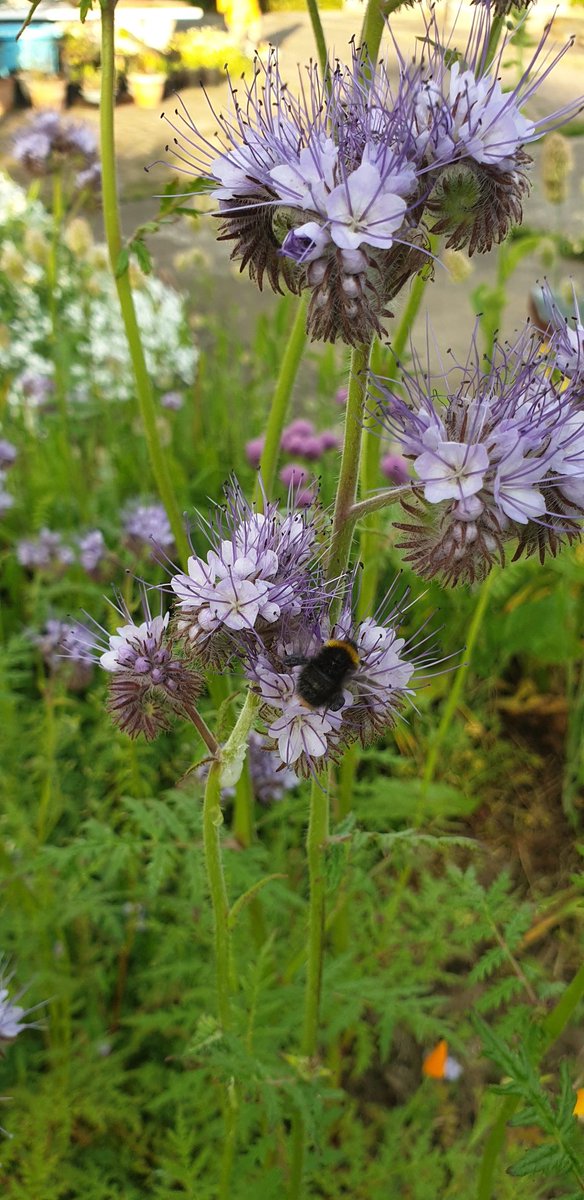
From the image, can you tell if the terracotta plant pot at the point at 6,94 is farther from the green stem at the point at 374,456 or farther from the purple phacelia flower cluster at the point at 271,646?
the purple phacelia flower cluster at the point at 271,646

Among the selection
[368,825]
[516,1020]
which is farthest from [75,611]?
[516,1020]

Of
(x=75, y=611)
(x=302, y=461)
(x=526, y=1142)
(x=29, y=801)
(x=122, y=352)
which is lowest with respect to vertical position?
(x=526, y=1142)

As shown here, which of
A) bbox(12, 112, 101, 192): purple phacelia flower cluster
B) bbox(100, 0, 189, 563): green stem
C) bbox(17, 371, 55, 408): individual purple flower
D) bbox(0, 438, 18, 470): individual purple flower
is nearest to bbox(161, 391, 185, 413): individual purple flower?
bbox(17, 371, 55, 408): individual purple flower

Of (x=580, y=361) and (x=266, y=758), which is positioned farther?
(x=266, y=758)

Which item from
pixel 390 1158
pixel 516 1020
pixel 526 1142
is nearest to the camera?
pixel 516 1020

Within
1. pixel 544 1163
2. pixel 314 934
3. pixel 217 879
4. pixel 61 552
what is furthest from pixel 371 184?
pixel 61 552

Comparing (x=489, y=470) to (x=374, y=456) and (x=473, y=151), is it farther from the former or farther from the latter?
(x=374, y=456)

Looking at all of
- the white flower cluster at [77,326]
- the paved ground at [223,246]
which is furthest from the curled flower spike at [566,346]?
the paved ground at [223,246]

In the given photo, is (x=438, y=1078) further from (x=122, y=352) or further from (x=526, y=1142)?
(x=122, y=352)
